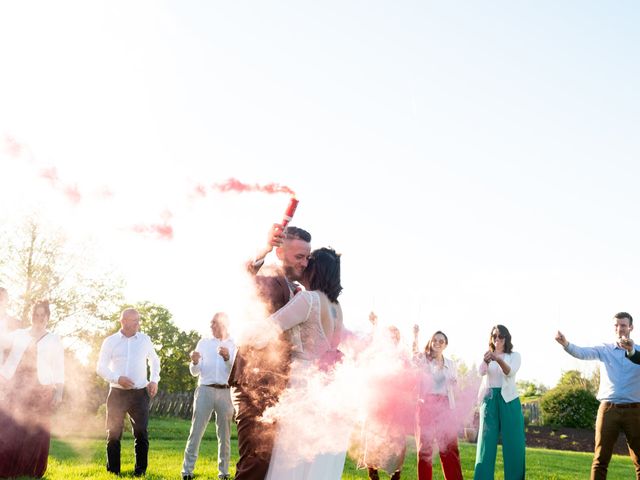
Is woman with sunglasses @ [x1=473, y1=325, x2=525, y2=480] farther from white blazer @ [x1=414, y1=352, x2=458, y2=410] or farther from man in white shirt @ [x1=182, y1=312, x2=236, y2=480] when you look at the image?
man in white shirt @ [x1=182, y1=312, x2=236, y2=480]

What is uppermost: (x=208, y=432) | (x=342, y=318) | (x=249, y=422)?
(x=342, y=318)

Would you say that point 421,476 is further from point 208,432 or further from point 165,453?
point 208,432

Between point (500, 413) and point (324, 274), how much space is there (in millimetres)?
5993

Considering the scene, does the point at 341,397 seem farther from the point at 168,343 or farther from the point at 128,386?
the point at 168,343

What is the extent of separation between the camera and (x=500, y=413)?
33.9 ft

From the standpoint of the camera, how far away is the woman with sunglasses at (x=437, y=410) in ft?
33.1

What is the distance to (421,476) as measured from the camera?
394 inches

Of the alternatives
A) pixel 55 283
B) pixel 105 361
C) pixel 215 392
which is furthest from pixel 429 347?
pixel 55 283

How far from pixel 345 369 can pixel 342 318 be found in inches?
16.5

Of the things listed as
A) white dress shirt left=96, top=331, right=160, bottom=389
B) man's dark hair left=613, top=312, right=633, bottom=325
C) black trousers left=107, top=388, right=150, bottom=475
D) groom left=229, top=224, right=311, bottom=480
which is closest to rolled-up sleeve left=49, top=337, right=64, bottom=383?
white dress shirt left=96, top=331, right=160, bottom=389

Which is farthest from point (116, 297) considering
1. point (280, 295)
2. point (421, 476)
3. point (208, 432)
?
point (280, 295)

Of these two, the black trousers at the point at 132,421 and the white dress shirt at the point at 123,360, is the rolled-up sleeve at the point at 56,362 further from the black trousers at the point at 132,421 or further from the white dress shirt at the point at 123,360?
the black trousers at the point at 132,421

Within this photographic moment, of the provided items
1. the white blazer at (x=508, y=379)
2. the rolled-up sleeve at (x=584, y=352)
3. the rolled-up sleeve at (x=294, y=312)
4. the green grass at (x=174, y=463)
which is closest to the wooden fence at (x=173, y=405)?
the green grass at (x=174, y=463)

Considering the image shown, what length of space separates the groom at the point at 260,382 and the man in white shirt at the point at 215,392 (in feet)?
19.4
